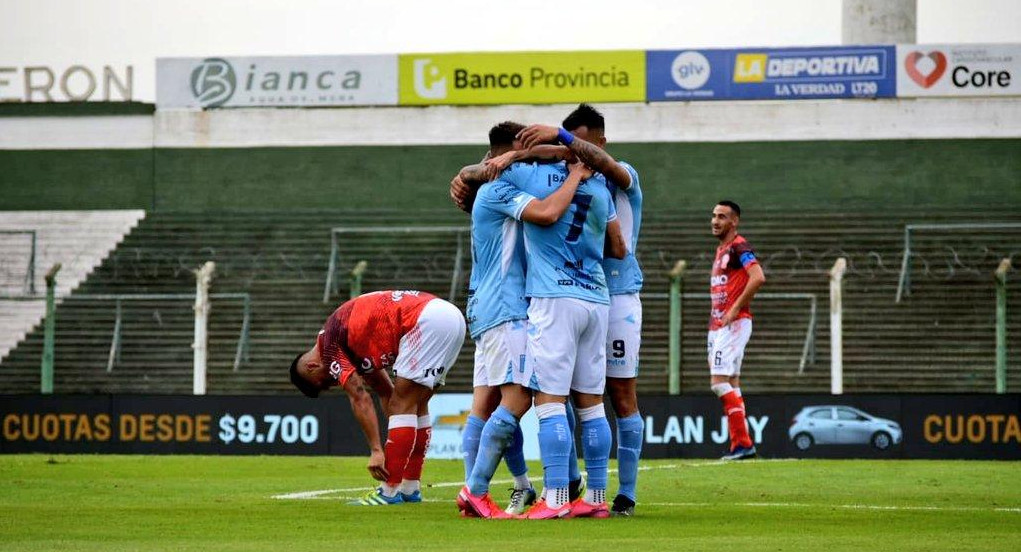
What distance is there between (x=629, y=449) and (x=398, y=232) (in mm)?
28650

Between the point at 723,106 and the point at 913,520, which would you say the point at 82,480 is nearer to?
the point at 913,520

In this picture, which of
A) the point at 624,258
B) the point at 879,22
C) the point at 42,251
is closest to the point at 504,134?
the point at 624,258

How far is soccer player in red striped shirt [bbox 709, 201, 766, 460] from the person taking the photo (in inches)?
646

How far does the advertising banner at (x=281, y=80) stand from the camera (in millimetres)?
45812

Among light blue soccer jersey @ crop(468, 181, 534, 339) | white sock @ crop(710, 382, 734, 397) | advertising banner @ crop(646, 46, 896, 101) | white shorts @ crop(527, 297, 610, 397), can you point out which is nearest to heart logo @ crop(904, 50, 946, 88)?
advertising banner @ crop(646, 46, 896, 101)

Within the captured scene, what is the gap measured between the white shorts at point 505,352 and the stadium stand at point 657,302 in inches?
737

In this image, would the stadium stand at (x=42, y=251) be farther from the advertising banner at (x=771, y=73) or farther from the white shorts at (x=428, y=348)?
the white shorts at (x=428, y=348)

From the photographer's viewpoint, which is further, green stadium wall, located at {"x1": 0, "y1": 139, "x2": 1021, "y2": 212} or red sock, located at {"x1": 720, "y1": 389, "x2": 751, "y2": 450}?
green stadium wall, located at {"x1": 0, "y1": 139, "x2": 1021, "y2": 212}

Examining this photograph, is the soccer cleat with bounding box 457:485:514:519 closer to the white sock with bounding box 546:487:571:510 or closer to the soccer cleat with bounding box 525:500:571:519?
the soccer cleat with bounding box 525:500:571:519

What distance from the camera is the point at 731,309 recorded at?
54.5 feet

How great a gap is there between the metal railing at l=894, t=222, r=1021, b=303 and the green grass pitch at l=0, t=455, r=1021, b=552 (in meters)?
16.0

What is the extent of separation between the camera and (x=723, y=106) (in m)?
44.8

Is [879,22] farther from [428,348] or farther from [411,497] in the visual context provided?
[411,497]

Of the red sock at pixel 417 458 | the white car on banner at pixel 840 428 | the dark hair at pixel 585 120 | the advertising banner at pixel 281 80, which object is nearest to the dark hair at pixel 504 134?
the dark hair at pixel 585 120
